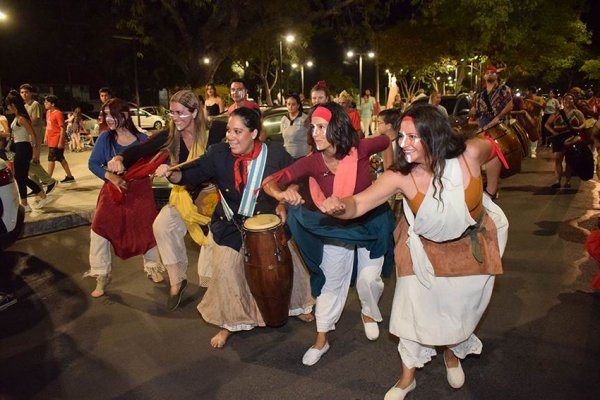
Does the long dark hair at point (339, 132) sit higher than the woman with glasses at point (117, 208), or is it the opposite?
the long dark hair at point (339, 132)

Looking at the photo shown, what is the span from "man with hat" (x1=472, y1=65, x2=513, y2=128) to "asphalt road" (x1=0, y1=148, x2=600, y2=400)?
119 inches

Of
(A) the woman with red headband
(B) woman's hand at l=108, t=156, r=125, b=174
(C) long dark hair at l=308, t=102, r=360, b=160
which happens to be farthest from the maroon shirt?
(B) woman's hand at l=108, t=156, r=125, b=174

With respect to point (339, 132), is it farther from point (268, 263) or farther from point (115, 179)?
point (115, 179)

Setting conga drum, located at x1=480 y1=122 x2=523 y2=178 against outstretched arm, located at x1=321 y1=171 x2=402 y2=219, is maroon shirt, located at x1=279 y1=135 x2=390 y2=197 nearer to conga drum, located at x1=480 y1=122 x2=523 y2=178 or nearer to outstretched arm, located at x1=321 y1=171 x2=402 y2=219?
outstretched arm, located at x1=321 y1=171 x2=402 y2=219

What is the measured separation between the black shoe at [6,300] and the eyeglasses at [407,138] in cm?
416

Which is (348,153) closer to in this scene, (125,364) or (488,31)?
(125,364)

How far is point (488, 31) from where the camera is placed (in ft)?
65.8

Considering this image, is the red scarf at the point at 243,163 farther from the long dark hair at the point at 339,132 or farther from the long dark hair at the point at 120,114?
the long dark hair at the point at 120,114

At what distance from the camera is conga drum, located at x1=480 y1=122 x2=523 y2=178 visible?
738cm

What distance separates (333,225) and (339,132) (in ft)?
2.14

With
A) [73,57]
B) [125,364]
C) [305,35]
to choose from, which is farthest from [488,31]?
[73,57]

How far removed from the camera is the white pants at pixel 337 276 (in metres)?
3.97

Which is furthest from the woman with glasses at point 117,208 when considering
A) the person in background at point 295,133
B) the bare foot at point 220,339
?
the person in background at point 295,133

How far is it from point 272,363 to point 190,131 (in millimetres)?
2139
